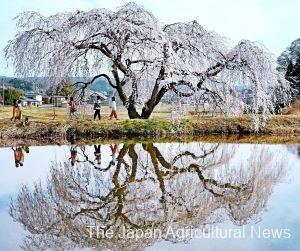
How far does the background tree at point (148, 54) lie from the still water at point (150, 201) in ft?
13.7

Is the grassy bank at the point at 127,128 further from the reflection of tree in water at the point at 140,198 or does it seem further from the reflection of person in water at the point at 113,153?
the reflection of tree in water at the point at 140,198

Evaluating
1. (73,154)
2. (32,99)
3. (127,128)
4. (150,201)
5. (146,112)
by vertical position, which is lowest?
(150,201)

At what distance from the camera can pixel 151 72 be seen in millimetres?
14461

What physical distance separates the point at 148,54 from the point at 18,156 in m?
5.53

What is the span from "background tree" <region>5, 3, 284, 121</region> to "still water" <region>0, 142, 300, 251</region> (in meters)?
4.18

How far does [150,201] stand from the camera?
244 inches

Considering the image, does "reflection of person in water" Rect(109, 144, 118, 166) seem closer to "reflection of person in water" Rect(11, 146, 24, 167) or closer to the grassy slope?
"reflection of person in water" Rect(11, 146, 24, 167)

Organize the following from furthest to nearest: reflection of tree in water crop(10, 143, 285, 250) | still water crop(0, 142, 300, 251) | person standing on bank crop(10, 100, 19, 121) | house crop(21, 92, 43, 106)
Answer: house crop(21, 92, 43, 106), person standing on bank crop(10, 100, 19, 121), reflection of tree in water crop(10, 143, 285, 250), still water crop(0, 142, 300, 251)

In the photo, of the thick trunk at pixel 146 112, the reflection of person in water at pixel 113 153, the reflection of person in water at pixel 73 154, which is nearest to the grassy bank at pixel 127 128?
the thick trunk at pixel 146 112

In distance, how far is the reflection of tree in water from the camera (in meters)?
5.07

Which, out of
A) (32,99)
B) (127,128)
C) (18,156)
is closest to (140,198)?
(18,156)

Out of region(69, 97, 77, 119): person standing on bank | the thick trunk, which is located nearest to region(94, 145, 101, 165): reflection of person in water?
the thick trunk

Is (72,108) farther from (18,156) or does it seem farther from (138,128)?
(18,156)

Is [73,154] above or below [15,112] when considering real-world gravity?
below
